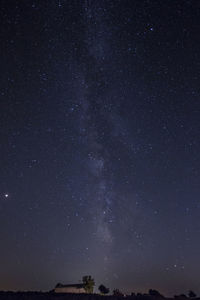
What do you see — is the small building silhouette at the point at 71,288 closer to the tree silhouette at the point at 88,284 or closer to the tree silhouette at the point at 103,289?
the tree silhouette at the point at 88,284

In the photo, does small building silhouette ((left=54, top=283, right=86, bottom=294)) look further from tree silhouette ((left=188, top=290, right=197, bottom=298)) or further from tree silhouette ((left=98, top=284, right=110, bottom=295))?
tree silhouette ((left=188, top=290, right=197, bottom=298))

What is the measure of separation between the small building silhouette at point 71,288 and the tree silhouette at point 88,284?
887 mm

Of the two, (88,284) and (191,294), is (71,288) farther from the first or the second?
(191,294)

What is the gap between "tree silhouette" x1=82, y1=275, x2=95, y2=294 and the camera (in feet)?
217

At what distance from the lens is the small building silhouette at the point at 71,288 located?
218ft

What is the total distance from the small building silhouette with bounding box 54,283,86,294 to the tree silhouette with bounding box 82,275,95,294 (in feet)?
2.91

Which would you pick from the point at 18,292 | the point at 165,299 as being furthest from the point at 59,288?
the point at 18,292

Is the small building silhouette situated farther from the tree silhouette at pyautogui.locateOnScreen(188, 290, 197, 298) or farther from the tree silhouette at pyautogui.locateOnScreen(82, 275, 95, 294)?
the tree silhouette at pyautogui.locateOnScreen(188, 290, 197, 298)

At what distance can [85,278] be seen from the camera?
68.2m

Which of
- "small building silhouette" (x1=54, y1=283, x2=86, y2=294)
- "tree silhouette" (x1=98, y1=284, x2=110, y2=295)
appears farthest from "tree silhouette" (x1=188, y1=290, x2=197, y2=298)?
"small building silhouette" (x1=54, y1=283, x2=86, y2=294)

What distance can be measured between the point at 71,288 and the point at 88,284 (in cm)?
457

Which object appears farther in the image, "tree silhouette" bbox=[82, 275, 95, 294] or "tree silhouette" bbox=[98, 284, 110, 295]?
"tree silhouette" bbox=[98, 284, 110, 295]

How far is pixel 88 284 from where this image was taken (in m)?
66.9

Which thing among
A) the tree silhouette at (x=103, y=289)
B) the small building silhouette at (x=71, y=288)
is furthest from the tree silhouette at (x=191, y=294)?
the small building silhouette at (x=71, y=288)
